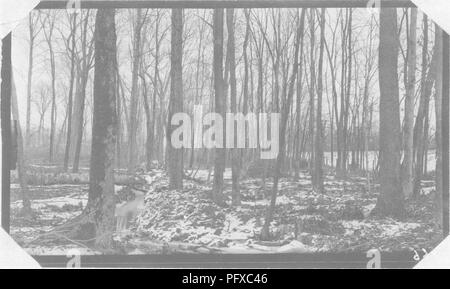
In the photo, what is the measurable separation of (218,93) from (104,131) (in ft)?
3.11

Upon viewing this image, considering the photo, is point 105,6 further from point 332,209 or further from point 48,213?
point 332,209

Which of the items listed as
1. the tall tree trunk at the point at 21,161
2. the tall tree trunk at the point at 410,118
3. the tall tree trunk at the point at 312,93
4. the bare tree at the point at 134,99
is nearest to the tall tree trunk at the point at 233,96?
the tall tree trunk at the point at 312,93

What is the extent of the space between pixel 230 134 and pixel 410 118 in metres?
1.43

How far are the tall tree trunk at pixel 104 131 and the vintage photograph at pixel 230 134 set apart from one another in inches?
0.4

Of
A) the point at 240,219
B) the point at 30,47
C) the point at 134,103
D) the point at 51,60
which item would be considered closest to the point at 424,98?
the point at 240,219

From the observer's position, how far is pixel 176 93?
412 centimetres

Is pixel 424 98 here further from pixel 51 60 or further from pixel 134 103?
pixel 51 60

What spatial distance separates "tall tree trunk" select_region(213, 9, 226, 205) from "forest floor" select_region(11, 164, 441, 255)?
6 centimetres

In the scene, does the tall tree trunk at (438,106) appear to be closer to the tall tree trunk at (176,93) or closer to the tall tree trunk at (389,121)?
the tall tree trunk at (389,121)

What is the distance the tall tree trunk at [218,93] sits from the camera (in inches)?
161

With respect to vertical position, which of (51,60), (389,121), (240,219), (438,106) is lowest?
(240,219)

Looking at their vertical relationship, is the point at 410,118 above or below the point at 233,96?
below

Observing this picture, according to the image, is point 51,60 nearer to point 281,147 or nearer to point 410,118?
point 281,147

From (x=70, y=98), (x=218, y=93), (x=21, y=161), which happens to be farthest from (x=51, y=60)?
(x=218, y=93)
